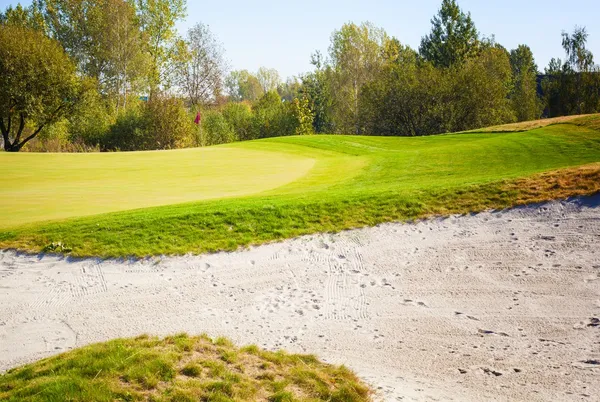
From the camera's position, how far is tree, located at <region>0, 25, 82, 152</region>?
37875 mm

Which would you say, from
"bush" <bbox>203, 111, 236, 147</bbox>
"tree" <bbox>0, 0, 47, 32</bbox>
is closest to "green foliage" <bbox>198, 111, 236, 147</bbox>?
"bush" <bbox>203, 111, 236, 147</bbox>

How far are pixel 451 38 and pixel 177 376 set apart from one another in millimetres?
62714

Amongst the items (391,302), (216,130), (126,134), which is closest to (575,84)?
(216,130)

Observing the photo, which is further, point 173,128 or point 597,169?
point 173,128

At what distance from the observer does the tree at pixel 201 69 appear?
63.6 meters

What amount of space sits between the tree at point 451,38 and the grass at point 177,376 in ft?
194

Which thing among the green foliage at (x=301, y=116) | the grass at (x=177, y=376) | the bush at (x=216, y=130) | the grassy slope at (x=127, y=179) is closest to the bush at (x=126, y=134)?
the bush at (x=216, y=130)

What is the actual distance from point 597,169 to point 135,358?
11247mm

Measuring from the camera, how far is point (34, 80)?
128 ft

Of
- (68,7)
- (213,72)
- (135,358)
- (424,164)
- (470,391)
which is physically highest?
(68,7)

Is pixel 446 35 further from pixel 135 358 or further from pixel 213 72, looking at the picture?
pixel 135 358

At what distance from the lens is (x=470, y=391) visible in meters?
5.63

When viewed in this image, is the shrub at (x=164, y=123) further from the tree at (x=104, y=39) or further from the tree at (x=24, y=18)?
the tree at (x=24, y=18)

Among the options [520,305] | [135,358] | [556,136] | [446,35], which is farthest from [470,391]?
[446,35]
